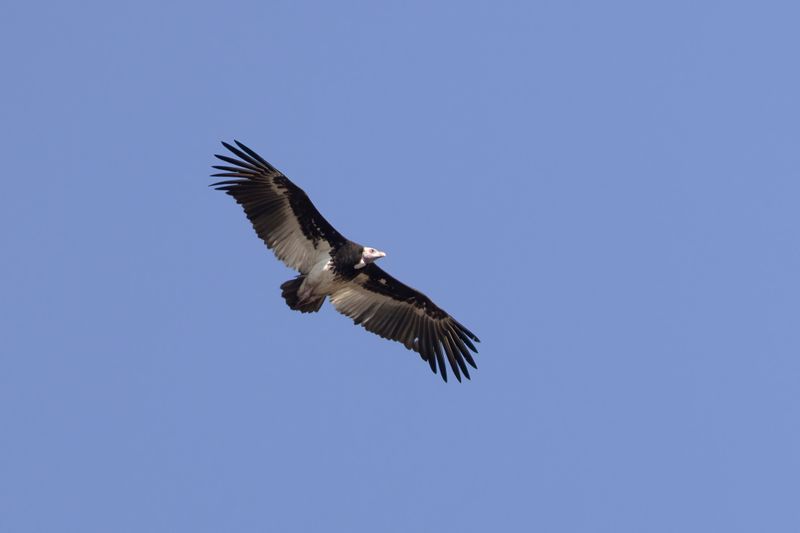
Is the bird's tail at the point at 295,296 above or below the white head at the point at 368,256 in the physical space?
below

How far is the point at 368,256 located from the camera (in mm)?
29469

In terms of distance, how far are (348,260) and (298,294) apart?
1.25 metres

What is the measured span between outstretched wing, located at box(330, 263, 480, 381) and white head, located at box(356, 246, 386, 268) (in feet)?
4.67

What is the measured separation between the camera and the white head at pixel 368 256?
29413mm

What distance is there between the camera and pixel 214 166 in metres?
29.1

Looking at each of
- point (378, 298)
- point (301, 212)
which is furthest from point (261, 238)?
point (378, 298)

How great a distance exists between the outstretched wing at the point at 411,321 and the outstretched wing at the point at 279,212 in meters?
1.78

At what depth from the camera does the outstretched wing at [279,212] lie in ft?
95.5

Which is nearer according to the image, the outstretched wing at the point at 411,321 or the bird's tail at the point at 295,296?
the bird's tail at the point at 295,296

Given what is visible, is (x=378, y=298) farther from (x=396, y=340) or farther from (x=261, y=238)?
(x=261, y=238)

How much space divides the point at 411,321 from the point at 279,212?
4.11 meters

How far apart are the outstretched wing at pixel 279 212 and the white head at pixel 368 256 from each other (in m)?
0.54

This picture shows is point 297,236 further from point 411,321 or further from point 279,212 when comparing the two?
point 411,321

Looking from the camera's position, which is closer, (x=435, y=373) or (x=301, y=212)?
(x=301, y=212)
